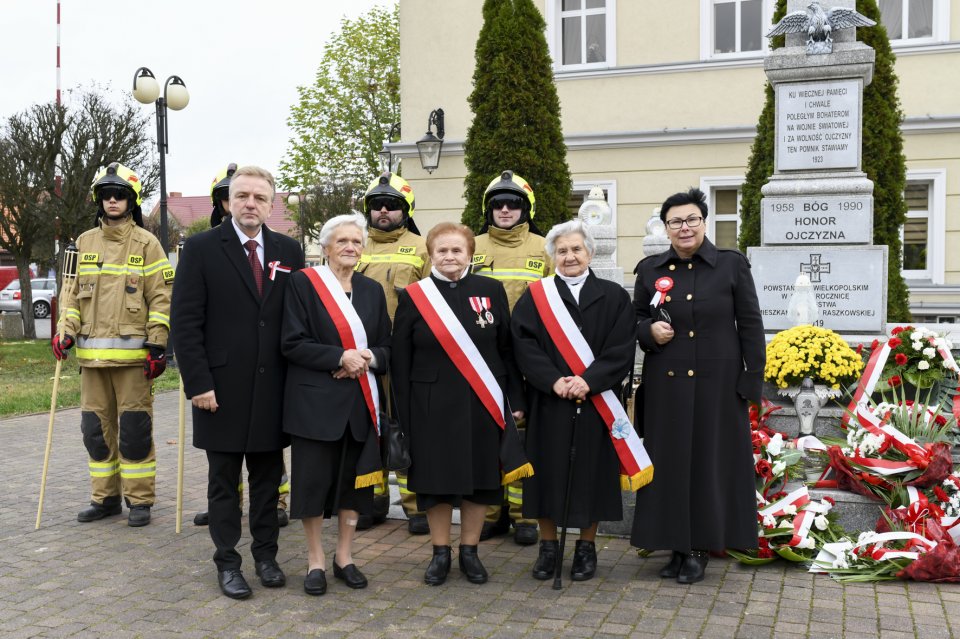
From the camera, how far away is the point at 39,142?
22375 millimetres

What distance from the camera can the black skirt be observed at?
4.61m

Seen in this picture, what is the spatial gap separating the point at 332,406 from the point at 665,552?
6.95 ft

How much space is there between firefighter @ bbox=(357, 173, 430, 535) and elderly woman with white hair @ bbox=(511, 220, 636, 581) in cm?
116

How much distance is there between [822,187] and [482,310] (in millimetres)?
3972

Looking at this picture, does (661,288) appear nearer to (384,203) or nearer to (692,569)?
(692,569)

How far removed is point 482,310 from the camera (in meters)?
4.80

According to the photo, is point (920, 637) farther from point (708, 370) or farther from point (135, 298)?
point (135, 298)

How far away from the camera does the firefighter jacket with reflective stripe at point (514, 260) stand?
5.72m

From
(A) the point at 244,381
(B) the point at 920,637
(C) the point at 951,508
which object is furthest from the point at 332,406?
(C) the point at 951,508

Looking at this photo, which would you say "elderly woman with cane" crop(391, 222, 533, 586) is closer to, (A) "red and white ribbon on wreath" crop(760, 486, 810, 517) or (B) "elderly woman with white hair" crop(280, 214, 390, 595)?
(B) "elderly woman with white hair" crop(280, 214, 390, 595)

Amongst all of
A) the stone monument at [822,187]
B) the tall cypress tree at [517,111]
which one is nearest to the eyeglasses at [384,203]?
the stone monument at [822,187]

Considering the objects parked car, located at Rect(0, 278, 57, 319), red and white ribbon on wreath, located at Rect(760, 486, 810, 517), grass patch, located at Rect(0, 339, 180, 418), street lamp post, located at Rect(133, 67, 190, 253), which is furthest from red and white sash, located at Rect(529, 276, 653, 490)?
parked car, located at Rect(0, 278, 57, 319)

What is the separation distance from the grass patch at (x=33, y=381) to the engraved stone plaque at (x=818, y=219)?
23.3ft

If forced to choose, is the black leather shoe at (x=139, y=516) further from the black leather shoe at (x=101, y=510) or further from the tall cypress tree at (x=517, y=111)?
the tall cypress tree at (x=517, y=111)
